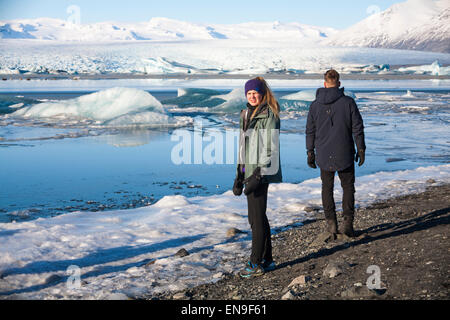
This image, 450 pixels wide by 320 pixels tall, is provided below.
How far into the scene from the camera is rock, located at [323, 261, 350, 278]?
354 centimetres

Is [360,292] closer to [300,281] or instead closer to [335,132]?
[300,281]

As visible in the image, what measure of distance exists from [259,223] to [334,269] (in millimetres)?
579

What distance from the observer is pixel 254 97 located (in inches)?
141

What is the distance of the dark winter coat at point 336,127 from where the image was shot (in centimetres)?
412

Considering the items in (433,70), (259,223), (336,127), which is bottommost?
(259,223)

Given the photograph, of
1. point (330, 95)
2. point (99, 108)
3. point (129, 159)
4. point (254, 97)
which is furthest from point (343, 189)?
point (99, 108)

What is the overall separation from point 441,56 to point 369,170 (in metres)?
104

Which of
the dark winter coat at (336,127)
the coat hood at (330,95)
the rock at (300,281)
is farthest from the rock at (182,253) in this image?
the coat hood at (330,95)

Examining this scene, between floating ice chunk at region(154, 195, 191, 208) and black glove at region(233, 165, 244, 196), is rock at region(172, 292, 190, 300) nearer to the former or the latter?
black glove at region(233, 165, 244, 196)

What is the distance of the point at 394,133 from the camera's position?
41.5 ft

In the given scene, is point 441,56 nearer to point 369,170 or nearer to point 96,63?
point 96,63

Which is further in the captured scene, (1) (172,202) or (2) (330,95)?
(1) (172,202)

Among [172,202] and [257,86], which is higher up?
[257,86]
